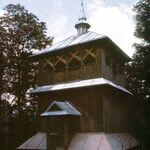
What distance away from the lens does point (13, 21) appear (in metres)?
30.2

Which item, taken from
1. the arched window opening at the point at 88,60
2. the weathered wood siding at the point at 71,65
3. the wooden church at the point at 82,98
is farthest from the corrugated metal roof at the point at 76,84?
the arched window opening at the point at 88,60

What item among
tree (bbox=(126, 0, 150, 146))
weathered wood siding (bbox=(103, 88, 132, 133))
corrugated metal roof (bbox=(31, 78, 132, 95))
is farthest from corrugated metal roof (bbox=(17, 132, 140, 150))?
tree (bbox=(126, 0, 150, 146))

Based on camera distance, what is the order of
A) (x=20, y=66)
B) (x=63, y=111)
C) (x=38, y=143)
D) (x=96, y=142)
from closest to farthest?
1. (x=96, y=142)
2. (x=63, y=111)
3. (x=38, y=143)
4. (x=20, y=66)

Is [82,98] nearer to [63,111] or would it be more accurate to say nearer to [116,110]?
[63,111]

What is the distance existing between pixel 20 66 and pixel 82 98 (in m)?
11.7

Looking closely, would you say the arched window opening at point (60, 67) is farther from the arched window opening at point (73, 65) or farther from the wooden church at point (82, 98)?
the arched window opening at point (73, 65)

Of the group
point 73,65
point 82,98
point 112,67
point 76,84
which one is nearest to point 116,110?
point 82,98

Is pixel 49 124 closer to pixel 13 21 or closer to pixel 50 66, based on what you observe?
pixel 50 66

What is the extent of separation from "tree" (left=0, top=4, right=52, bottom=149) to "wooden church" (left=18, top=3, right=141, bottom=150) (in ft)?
23.9

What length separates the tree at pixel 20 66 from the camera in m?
29.0

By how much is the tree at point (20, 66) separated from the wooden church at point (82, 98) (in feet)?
23.9

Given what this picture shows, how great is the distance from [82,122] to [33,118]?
1192 cm

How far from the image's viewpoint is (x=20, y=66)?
2970 cm

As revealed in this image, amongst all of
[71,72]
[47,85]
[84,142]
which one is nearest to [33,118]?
[47,85]
